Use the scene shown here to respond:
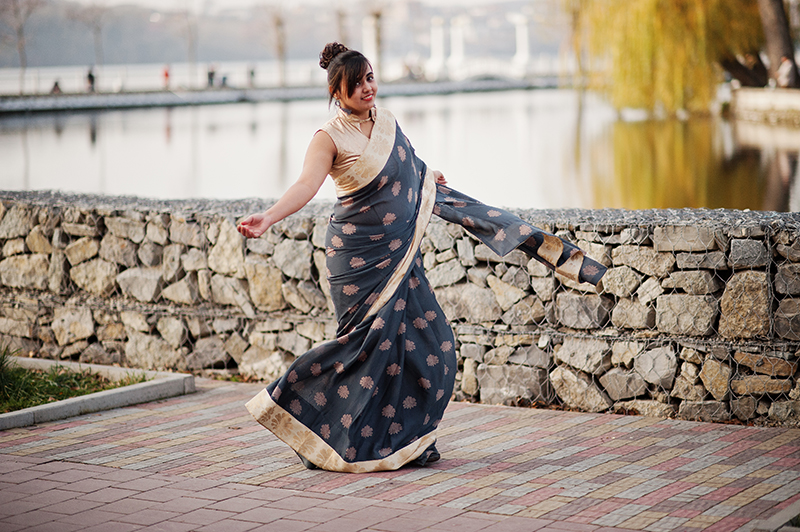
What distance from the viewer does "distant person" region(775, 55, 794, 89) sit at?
3031 cm

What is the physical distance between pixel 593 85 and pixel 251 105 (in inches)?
1257

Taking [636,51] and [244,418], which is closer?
[244,418]

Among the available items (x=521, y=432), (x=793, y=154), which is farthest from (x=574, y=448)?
(x=793, y=154)

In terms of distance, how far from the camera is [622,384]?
5613 mm

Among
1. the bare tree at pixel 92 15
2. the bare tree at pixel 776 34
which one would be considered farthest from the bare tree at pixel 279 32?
the bare tree at pixel 776 34

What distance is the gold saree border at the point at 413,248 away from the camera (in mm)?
4398

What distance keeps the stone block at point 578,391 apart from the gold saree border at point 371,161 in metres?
2.11

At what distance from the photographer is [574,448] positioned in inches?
189

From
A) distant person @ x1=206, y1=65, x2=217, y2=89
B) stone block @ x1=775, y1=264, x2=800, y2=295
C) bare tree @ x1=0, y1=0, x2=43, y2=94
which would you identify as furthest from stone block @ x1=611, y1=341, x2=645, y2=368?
bare tree @ x1=0, y1=0, x2=43, y2=94

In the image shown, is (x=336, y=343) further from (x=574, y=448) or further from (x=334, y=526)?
(x=574, y=448)

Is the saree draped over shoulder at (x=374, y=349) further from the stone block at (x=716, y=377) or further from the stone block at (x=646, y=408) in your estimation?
the stone block at (x=716, y=377)

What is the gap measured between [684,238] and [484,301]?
1324 millimetres

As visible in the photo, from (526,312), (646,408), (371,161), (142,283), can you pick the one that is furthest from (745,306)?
(142,283)

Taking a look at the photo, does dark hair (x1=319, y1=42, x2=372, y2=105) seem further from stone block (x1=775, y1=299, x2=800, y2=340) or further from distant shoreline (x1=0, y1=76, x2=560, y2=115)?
distant shoreline (x1=0, y1=76, x2=560, y2=115)
